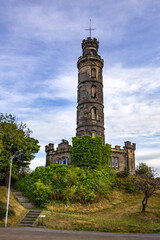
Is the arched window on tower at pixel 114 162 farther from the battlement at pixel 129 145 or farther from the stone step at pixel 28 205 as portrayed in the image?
the stone step at pixel 28 205

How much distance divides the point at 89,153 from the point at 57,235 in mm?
17379

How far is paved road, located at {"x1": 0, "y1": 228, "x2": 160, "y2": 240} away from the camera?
14.3 m

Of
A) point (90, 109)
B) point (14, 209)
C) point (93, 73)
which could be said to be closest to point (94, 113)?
point (90, 109)


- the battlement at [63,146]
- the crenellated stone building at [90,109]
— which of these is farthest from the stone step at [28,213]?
the battlement at [63,146]

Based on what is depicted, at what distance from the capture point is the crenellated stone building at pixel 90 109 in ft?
124

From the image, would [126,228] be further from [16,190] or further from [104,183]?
[16,190]

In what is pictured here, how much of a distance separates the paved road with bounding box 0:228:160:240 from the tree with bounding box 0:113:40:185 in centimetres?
1142

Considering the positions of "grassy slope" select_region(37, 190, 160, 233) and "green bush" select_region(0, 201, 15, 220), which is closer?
"grassy slope" select_region(37, 190, 160, 233)

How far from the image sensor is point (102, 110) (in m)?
39.3

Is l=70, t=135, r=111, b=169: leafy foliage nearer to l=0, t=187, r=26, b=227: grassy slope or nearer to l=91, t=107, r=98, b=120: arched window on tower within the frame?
l=91, t=107, r=98, b=120: arched window on tower

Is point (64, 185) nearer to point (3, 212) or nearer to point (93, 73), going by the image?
point (3, 212)

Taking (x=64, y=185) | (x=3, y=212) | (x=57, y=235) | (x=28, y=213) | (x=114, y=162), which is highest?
(x=114, y=162)

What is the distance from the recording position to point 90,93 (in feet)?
127

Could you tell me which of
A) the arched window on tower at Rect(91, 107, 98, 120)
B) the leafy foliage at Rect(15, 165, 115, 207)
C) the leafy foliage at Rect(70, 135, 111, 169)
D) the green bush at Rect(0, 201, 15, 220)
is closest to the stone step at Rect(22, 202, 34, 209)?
the leafy foliage at Rect(15, 165, 115, 207)
